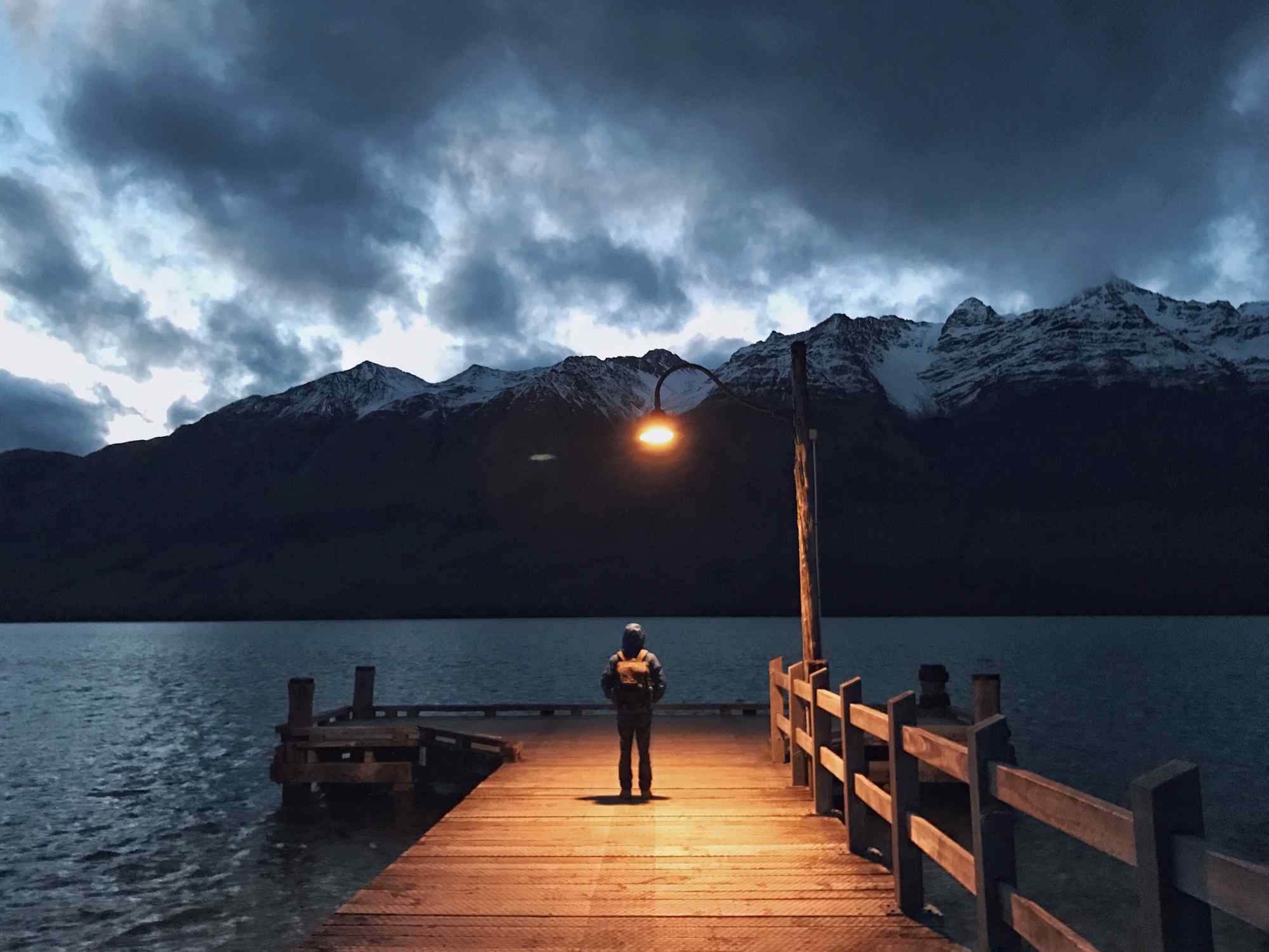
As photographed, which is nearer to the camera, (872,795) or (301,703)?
(872,795)

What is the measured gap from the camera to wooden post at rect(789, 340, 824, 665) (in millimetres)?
14109

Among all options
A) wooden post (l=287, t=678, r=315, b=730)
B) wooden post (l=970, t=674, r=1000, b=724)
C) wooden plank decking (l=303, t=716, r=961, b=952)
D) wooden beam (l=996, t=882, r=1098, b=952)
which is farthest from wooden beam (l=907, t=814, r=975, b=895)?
wooden post (l=287, t=678, r=315, b=730)

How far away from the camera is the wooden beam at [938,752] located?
6.07 m

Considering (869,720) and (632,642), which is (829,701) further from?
(632,642)

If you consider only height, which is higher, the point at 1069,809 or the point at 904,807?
the point at 1069,809

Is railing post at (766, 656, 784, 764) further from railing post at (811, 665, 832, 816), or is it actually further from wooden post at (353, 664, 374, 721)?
wooden post at (353, 664, 374, 721)

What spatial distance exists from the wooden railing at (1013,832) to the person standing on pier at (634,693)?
214cm

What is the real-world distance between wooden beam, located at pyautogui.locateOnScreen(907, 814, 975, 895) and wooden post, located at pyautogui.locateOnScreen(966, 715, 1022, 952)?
5.7 inches

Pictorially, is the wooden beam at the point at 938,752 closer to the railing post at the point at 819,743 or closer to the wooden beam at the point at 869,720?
the wooden beam at the point at 869,720

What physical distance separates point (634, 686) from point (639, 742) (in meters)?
0.68

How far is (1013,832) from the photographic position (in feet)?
17.6

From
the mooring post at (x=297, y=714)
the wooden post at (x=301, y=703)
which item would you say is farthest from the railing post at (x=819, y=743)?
the wooden post at (x=301, y=703)

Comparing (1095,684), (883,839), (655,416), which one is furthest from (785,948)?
(1095,684)

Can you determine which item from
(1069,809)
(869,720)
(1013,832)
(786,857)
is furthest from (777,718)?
(1069,809)
